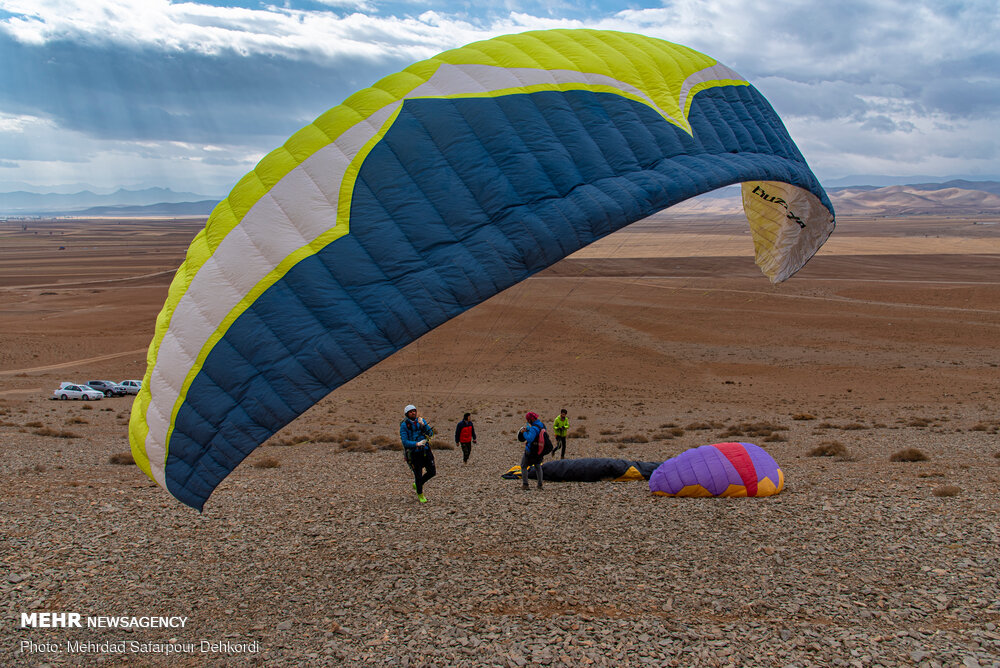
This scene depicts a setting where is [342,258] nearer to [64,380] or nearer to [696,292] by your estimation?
[64,380]

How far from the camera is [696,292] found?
54.0 meters

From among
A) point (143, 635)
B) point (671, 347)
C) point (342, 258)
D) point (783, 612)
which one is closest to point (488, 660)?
point (783, 612)

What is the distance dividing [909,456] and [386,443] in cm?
1191

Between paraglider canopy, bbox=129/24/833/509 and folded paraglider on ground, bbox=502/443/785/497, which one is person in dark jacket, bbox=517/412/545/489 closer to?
folded paraglider on ground, bbox=502/443/785/497

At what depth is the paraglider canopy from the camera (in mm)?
5598

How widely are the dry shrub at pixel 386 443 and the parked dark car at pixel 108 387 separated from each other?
15.6 meters

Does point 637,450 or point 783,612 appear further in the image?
point 637,450

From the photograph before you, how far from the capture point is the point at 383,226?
5.74 m

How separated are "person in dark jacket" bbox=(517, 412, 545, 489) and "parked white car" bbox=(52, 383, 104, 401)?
22.3 metres

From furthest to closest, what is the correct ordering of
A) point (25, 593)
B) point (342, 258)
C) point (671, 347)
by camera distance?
point (671, 347) < point (25, 593) < point (342, 258)

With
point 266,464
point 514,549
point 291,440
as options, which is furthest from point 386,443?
point 514,549

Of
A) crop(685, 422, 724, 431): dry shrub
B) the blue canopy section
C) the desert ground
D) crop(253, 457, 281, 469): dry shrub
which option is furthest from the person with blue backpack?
crop(685, 422, 724, 431): dry shrub

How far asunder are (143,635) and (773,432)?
16088mm

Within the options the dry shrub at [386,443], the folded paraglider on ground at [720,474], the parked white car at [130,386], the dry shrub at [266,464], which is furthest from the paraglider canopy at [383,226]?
the parked white car at [130,386]
